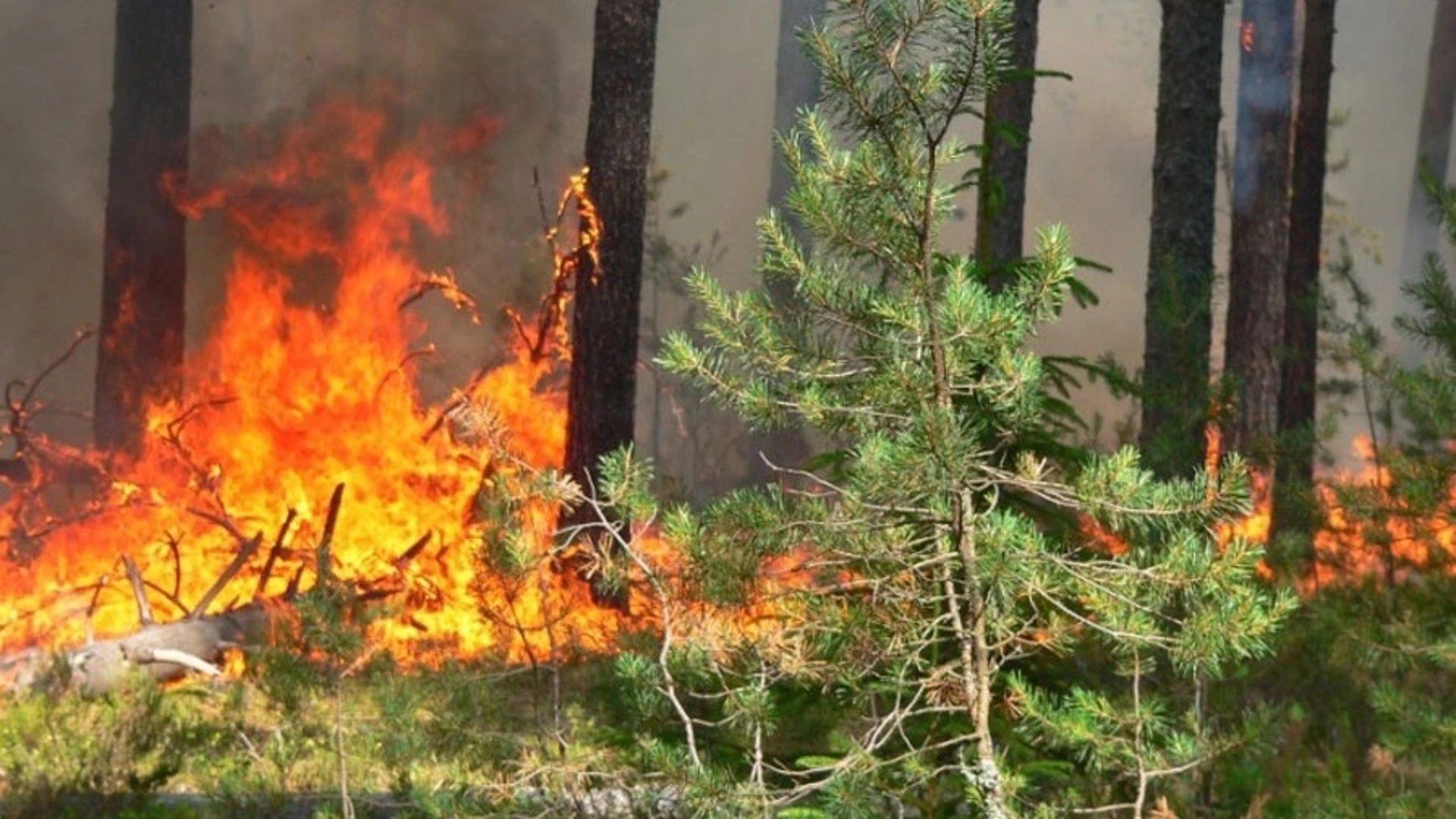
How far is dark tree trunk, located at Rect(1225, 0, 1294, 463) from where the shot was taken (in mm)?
12648

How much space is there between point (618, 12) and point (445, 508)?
2.74 meters

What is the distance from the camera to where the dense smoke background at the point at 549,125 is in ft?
40.8

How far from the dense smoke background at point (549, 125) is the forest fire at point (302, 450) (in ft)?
1.63

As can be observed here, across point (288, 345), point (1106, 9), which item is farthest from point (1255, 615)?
point (1106, 9)

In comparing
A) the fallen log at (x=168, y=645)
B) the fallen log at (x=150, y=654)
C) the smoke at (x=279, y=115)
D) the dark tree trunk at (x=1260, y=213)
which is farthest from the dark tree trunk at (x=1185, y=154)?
the smoke at (x=279, y=115)

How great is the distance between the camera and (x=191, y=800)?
6613mm

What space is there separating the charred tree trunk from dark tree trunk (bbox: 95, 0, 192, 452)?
3100 millimetres

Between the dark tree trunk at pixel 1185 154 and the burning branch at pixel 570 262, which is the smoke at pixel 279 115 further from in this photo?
the dark tree trunk at pixel 1185 154

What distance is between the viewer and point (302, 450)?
34.7ft

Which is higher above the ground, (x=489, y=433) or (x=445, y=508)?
(x=489, y=433)

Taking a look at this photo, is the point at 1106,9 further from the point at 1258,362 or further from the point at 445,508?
the point at 445,508

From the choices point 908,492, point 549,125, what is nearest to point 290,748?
point 908,492

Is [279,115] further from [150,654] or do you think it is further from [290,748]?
[290,748]

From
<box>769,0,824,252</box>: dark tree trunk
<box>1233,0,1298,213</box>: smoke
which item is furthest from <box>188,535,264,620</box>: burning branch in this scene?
<box>1233,0,1298,213</box>: smoke
